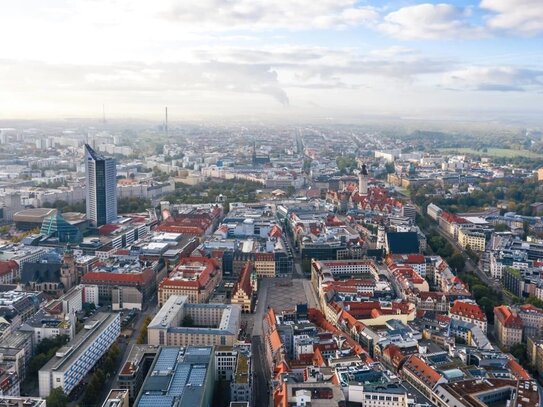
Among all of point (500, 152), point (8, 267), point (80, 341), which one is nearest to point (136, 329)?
point (80, 341)

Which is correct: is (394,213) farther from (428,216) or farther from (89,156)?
(89,156)

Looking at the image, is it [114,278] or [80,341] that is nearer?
[80,341]

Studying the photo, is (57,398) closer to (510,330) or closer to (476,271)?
(510,330)

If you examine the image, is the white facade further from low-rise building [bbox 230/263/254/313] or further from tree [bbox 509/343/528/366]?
tree [bbox 509/343/528/366]

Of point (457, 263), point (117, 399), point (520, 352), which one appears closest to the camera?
point (117, 399)

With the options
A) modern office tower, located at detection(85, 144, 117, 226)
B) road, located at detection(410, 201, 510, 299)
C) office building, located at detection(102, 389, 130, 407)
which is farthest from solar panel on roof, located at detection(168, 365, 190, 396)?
modern office tower, located at detection(85, 144, 117, 226)

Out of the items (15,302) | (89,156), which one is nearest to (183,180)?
(89,156)

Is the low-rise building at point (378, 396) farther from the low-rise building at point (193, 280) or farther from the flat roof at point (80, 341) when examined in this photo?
the low-rise building at point (193, 280)
